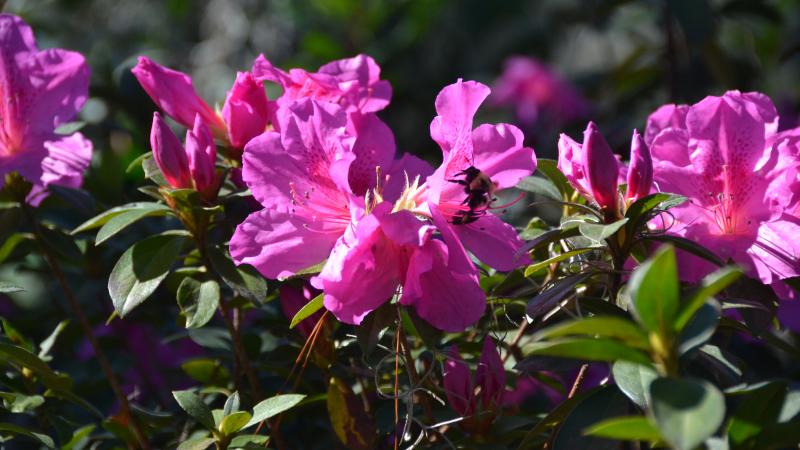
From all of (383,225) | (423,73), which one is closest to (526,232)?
(383,225)

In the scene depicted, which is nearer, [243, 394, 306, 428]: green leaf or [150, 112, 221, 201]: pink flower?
[243, 394, 306, 428]: green leaf

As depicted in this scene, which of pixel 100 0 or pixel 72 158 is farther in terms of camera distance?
pixel 100 0

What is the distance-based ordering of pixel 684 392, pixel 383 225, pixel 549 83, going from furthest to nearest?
1. pixel 549 83
2. pixel 383 225
3. pixel 684 392

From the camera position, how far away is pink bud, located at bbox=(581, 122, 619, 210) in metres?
1.07

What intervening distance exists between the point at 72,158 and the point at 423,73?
7.78 feet

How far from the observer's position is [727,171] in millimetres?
1155

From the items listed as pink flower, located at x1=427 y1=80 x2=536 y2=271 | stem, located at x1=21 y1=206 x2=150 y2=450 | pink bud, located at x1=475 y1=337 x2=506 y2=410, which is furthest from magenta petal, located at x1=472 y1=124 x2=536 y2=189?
stem, located at x1=21 y1=206 x2=150 y2=450

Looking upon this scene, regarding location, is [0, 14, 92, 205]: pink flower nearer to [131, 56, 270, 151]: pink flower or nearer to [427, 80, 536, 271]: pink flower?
[131, 56, 270, 151]: pink flower

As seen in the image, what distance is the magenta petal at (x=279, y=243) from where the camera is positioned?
1.07 m

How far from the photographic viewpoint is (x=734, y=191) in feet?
3.82

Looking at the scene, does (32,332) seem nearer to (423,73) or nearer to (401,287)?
(401,287)

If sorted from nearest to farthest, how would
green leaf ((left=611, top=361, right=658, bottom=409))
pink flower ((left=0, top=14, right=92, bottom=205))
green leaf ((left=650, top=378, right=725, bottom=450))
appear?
green leaf ((left=650, top=378, right=725, bottom=450)) → green leaf ((left=611, top=361, right=658, bottom=409)) → pink flower ((left=0, top=14, right=92, bottom=205))

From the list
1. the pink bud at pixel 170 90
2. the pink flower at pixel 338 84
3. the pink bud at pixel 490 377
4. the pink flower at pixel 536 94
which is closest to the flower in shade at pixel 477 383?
the pink bud at pixel 490 377

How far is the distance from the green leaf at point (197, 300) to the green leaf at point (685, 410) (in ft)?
1.98
